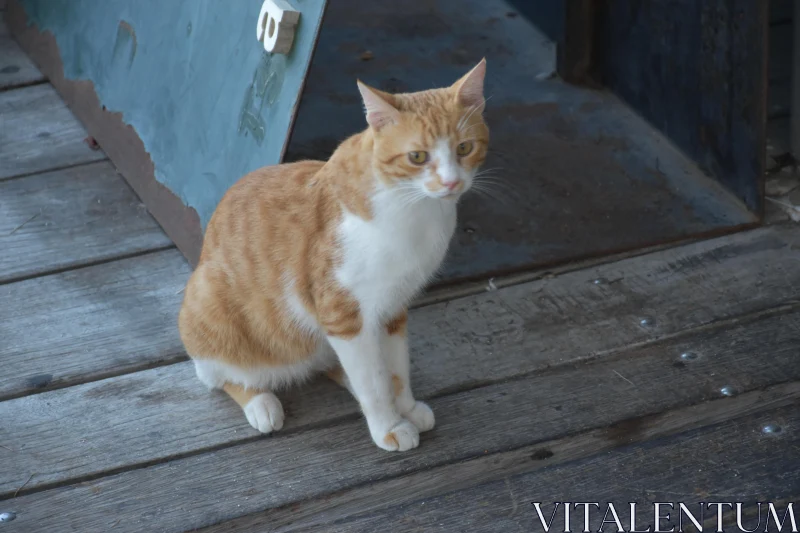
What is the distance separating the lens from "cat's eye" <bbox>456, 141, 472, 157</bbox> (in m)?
1.66

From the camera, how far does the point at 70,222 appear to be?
2609 millimetres

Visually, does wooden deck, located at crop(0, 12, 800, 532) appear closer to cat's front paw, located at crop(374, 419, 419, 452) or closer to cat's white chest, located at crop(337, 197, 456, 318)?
cat's front paw, located at crop(374, 419, 419, 452)

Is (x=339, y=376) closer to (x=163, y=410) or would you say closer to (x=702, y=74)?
(x=163, y=410)

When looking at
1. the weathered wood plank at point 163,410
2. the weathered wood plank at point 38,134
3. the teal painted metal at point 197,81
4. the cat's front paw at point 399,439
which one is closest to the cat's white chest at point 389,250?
the cat's front paw at point 399,439

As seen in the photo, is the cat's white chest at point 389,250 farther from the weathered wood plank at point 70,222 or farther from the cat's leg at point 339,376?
the weathered wood plank at point 70,222

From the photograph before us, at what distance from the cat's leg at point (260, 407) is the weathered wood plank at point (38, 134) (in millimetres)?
1190

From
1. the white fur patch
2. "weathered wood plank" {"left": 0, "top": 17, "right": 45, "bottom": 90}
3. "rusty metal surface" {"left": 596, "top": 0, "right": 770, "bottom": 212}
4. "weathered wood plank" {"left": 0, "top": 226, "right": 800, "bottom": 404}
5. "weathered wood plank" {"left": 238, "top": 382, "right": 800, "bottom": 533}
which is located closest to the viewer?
"weathered wood plank" {"left": 238, "top": 382, "right": 800, "bottom": 533}

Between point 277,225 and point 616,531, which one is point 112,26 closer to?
point 277,225

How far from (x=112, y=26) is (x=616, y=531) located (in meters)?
1.95

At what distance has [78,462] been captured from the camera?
1.87 m

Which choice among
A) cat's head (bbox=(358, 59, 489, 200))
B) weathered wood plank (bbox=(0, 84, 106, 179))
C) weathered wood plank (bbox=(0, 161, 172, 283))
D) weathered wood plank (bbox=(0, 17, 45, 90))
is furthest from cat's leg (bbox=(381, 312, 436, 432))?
weathered wood plank (bbox=(0, 17, 45, 90))

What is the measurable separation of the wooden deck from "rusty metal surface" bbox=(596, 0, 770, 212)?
0.25 m

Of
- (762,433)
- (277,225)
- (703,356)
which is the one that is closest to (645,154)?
(703,356)

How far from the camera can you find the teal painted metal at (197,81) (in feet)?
6.97
